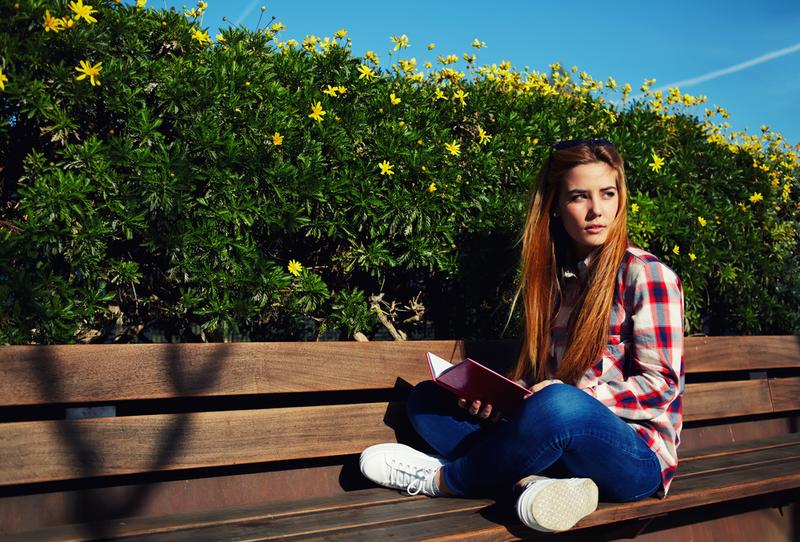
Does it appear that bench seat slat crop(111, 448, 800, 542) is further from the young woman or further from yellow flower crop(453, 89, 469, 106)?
yellow flower crop(453, 89, 469, 106)

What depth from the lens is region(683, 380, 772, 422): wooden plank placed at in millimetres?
3656

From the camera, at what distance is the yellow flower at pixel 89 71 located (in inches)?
102

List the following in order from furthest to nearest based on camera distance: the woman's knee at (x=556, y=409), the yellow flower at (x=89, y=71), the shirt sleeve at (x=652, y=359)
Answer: the yellow flower at (x=89, y=71) < the shirt sleeve at (x=652, y=359) < the woman's knee at (x=556, y=409)

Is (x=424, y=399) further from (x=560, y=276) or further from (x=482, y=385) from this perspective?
(x=560, y=276)

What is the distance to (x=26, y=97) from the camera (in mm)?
2543

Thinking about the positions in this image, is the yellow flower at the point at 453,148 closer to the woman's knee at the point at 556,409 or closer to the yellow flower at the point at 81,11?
the woman's knee at the point at 556,409

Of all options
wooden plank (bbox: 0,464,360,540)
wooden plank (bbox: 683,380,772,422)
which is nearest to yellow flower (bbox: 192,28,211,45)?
wooden plank (bbox: 0,464,360,540)

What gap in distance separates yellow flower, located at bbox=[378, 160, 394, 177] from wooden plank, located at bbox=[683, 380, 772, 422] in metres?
1.68

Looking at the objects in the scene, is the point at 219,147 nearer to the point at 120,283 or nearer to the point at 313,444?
the point at 120,283

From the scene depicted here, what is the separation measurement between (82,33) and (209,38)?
1.98 ft

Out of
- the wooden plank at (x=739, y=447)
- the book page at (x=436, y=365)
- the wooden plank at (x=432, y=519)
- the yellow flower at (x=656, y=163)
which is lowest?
the wooden plank at (x=739, y=447)

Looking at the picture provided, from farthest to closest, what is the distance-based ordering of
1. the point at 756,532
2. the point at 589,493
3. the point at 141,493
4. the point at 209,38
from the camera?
the point at 756,532 → the point at 209,38 → the point at 141,493 → the point at 589,493

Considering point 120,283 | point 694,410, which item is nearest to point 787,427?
point 694,410

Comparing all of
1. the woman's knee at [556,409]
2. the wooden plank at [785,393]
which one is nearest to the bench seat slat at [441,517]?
the woman's knee at [556,409]
